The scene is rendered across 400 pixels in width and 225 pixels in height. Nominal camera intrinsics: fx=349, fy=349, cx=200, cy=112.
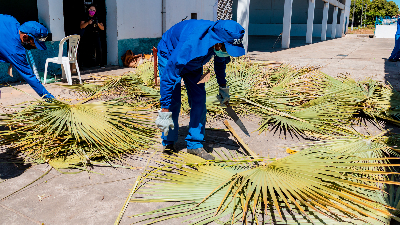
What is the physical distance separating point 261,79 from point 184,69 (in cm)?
250

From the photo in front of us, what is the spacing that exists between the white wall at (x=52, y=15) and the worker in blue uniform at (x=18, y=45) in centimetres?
361

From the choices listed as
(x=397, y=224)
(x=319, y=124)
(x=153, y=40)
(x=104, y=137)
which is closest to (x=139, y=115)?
(x=104, y=137)

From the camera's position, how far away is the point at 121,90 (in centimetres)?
517

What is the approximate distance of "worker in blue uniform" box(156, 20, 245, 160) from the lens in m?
2.84

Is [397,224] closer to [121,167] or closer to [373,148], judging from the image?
[373,148]

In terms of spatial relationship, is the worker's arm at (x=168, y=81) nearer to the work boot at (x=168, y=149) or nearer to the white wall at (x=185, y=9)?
the work boot at (x=168, y=149)

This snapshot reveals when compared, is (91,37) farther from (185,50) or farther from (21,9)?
(185,50)

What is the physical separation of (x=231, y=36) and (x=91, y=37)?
22.8ft

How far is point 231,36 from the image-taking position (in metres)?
2.78

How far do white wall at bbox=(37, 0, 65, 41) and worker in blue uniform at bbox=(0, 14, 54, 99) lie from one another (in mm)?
3614

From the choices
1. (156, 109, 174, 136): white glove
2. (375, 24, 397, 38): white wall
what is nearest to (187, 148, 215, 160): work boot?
(156, 109, 174, 136): white glove

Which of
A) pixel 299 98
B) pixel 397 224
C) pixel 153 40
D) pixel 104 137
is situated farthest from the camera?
pixel 153 40

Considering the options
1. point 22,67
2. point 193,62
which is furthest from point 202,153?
point 22,67

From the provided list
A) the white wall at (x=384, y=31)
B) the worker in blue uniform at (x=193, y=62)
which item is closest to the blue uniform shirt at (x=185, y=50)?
the worker in blue uniform at (x=193, y=62)
